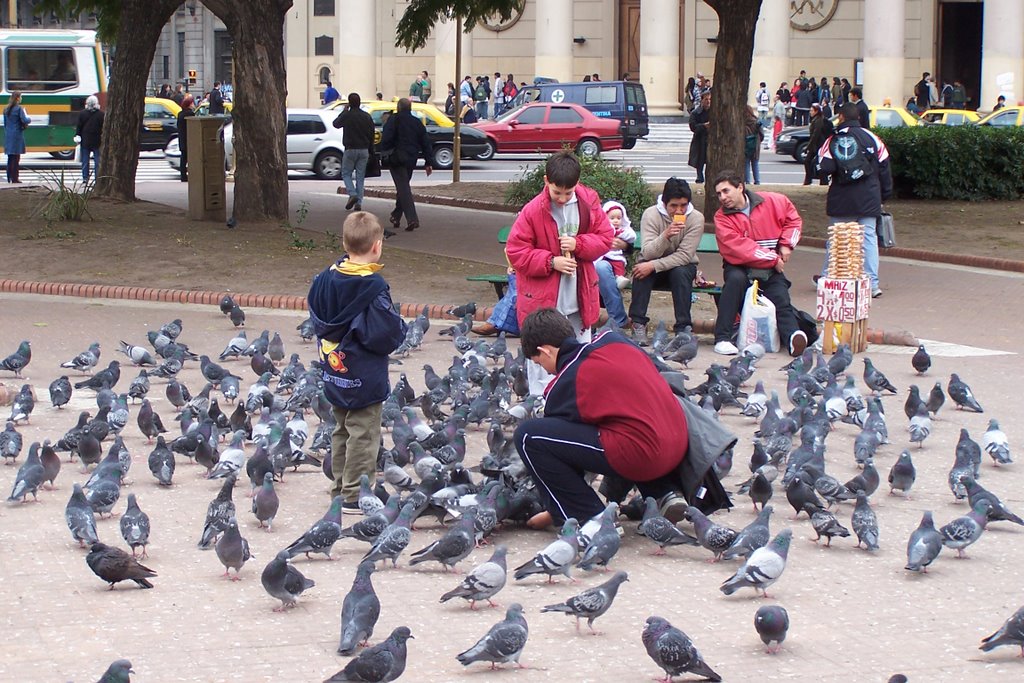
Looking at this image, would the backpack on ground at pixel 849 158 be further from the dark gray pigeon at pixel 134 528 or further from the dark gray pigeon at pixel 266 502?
the dark gray pigeon at pixel 134 528

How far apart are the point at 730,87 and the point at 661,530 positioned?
530 inches

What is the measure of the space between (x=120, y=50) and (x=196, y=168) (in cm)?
357

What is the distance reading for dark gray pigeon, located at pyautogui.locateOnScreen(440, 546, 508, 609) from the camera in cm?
610

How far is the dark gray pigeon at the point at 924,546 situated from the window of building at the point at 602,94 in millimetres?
34850

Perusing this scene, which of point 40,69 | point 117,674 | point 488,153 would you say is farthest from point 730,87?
point 40,69

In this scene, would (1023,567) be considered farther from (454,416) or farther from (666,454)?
(454,416)

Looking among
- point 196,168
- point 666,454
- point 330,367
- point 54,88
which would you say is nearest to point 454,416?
point 330,367

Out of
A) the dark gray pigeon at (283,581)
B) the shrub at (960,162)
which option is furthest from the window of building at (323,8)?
the dark gray pigeon at (283,581)

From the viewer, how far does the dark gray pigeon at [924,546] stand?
6590mm

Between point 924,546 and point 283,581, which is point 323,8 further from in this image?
point 283,581

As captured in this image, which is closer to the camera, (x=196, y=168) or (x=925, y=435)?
(x=925, y=435)

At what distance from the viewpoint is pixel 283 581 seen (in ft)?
19.9

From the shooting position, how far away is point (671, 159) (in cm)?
3678

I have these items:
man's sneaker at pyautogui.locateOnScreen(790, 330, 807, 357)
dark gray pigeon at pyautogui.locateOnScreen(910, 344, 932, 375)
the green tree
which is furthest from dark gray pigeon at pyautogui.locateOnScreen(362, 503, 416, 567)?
the green tree
